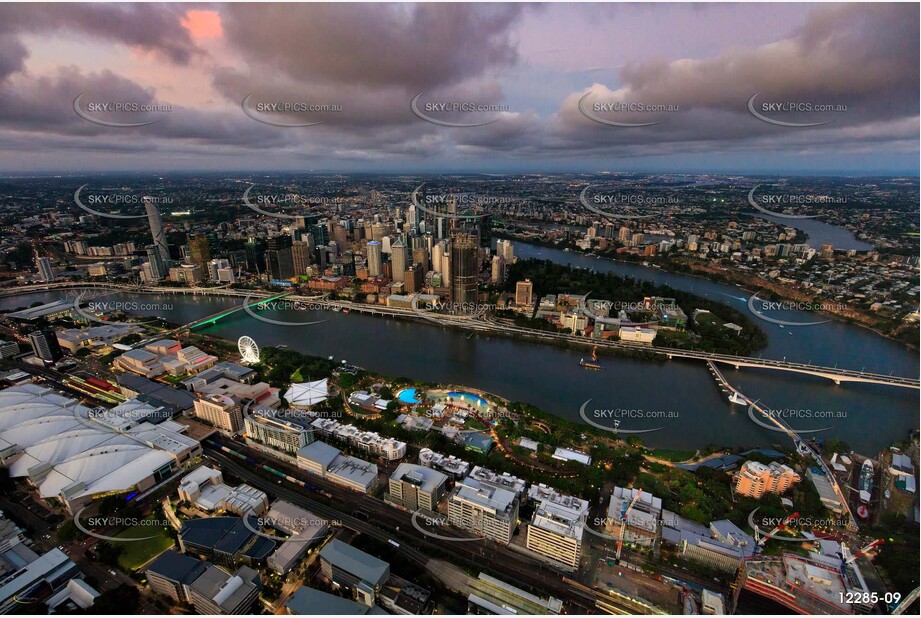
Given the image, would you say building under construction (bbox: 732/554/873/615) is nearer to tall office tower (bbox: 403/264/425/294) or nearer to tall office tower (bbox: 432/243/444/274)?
tall office tower (bbox: 403/264/425/294)

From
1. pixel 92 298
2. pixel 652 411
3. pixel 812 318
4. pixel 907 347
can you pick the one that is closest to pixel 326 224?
pixel 92 298

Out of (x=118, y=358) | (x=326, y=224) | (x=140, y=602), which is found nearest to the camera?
(x=140, y=602)

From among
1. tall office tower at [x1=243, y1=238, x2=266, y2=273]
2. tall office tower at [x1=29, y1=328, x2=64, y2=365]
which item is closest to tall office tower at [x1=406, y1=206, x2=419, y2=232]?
tall office tower at [x1=243, y1=238, x2=266, y2=273]

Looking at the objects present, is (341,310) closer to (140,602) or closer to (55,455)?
(55,455)

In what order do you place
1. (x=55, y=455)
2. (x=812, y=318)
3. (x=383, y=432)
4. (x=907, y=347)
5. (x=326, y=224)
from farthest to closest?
(x=326, y=224)
(x=812, y=318)
(x=907, y=347)
(x=383, y=432)
(x=55, y=455)

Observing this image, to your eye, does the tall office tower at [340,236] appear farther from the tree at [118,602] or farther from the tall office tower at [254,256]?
the tree at [118,602]

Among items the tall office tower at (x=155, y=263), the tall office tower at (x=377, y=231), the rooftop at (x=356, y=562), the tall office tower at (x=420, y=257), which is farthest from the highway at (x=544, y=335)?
the rooftop at (x=356, y=562)
